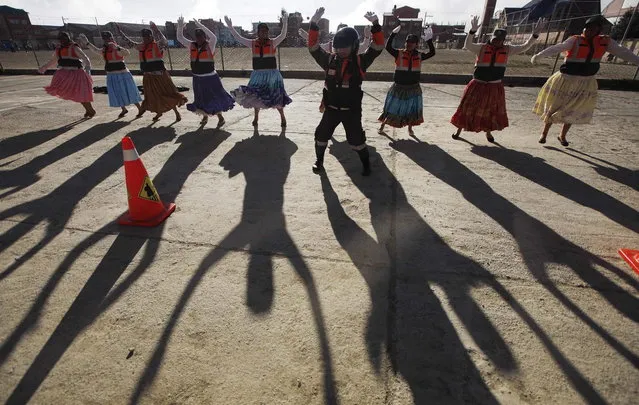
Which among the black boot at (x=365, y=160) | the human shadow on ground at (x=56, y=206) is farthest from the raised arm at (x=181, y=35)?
the black boot at (x=365, y=160)

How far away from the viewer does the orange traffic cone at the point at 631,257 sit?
260 cm

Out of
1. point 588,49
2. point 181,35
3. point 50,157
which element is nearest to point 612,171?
point 588,49

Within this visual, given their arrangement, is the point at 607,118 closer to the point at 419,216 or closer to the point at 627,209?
the point at 627,209

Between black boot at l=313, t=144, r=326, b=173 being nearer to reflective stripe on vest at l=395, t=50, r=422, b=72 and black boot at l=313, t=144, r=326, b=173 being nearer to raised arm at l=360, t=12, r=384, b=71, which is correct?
raised arm at l=360, t=12, r=384, b=71

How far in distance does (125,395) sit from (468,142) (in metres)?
5.73

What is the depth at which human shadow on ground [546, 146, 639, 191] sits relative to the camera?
4.16 metres

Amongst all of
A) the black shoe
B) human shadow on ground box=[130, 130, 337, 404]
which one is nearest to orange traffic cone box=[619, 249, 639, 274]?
human shadow on ground box=[130, 130, 337, 404]

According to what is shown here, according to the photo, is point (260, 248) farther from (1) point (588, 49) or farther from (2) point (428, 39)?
(1) point (588, 49)

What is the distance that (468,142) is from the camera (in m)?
5.65

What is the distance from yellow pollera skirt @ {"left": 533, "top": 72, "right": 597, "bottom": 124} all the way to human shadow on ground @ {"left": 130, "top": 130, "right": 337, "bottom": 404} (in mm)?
4316

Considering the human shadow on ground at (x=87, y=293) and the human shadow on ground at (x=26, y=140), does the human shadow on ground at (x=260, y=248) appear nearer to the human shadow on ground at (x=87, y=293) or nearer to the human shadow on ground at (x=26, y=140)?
the human shadow on ground at (x=87, y=293)

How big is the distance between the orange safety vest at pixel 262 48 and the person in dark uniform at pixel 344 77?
76.7 inches

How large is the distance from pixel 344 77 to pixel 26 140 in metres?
5.81

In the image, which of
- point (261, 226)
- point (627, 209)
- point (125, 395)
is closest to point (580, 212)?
point (627, 209)
